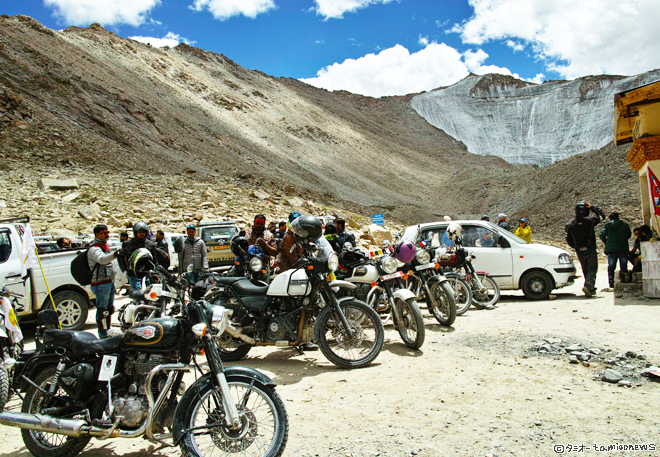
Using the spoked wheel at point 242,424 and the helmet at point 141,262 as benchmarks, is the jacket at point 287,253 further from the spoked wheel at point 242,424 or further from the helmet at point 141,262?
the spoked wheel at point 242,424

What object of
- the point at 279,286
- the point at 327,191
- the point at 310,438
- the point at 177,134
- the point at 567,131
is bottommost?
the point at 310,438

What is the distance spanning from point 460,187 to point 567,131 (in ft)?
110

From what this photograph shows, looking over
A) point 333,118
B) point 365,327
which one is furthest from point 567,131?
point 365,327

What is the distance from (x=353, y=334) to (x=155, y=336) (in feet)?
8.29

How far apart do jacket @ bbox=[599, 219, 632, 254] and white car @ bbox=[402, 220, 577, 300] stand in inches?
49.6

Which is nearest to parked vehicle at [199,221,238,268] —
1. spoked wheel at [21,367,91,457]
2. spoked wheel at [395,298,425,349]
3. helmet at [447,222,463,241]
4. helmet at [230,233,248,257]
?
helmet at [230,233,248,257]

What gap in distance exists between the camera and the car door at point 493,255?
9555 millimetres

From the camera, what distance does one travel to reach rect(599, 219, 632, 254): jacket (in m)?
9.88

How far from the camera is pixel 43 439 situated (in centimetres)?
338

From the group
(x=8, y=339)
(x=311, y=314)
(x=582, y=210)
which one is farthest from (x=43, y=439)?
(x=582, y=210)

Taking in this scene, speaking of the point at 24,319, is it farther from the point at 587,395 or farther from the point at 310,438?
the point at 587,395

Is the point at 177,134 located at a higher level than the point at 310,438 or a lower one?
higher

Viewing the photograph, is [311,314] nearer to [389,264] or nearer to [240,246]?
[389,264]

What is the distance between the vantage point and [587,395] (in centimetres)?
402
